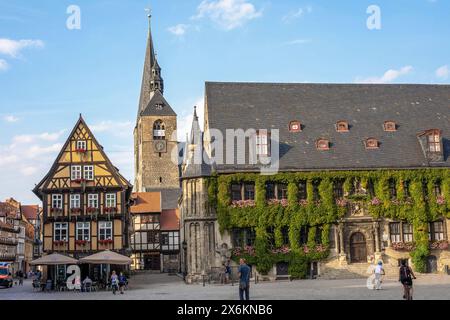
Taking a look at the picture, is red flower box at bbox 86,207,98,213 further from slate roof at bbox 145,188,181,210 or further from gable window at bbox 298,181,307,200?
slate roof at bbox 145,188,181,210

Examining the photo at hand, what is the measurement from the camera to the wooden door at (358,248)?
44.0 m

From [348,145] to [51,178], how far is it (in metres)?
21.4

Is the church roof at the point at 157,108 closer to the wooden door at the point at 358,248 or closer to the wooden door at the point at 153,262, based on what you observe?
the wooden door at the point at 153,262

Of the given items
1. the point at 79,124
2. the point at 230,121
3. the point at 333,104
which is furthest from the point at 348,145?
the point at 79,124

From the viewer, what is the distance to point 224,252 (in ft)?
140

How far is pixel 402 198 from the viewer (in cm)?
4447

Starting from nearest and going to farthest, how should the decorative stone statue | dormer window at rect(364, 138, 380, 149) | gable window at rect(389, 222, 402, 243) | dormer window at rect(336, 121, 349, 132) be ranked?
1. the decorative stone statue
2. gable window at rect(389, 222, 402, 243)
3. dormer window at rect(364, 138, 380, 149)
4. dormer window at rect(336, 121, 349, 132)

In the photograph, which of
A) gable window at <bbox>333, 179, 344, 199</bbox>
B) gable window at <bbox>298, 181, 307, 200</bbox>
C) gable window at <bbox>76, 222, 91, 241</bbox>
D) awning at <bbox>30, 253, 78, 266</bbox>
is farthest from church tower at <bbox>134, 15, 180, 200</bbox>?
awning at <bbox>30, 253, 78, 266</bbox>

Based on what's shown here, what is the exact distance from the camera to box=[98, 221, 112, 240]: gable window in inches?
1816

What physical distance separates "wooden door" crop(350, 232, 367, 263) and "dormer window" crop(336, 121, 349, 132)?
26.1ft

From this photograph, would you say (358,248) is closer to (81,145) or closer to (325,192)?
(325,192)

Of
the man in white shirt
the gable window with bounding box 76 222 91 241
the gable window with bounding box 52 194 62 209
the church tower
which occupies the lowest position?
the man in white shirt

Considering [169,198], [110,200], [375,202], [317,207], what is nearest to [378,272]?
[317,207]

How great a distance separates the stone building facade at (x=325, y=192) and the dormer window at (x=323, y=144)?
7 cm
